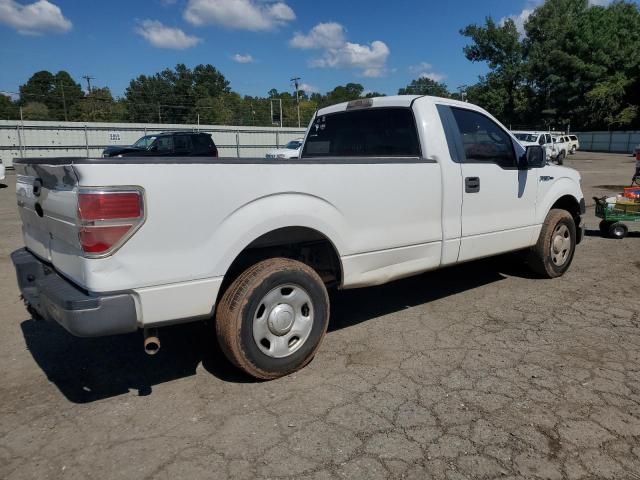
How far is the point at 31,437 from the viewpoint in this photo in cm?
281

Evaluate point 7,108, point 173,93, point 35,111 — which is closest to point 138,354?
point 35,111

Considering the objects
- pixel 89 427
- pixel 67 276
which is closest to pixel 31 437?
pixel 89 427

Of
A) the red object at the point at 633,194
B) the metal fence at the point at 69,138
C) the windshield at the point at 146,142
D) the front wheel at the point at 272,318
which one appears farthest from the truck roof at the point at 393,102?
the metal fence at the point at 69,138

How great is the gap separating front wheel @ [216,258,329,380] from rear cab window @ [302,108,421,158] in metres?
1.69

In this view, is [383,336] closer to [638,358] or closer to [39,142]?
[638,358]

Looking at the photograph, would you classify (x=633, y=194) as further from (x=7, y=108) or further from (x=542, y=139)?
(x=7, y=108)

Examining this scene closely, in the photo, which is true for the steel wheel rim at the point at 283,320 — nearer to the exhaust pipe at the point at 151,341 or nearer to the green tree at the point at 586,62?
the exhaust pipe at the point at 151,341

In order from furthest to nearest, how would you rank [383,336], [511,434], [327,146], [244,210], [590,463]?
[327,146] → [383,336] → [244,210] → [511,434] → [590,463]

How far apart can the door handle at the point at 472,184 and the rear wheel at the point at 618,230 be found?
16.0 ft

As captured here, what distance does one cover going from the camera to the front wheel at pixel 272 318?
3141 mm

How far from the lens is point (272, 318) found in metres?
3.31

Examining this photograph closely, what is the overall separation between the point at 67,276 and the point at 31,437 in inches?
35.7

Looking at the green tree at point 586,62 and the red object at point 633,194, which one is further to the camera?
the green tree at point 586,62

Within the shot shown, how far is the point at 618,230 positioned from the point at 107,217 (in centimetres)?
806
